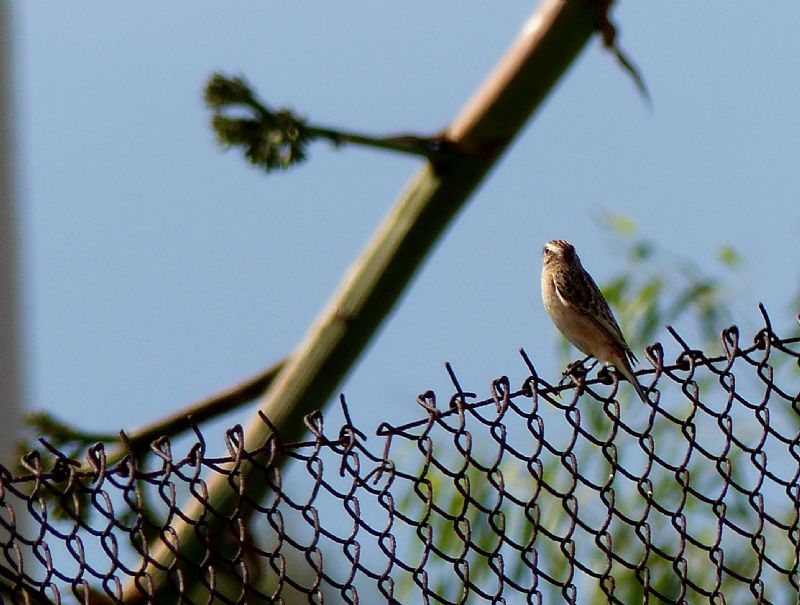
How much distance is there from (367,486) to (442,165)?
2266mm

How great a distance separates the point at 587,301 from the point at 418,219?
0.92 metres

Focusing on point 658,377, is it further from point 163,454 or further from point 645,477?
point 163,454

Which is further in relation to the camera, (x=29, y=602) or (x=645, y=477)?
(x=645, y=477)

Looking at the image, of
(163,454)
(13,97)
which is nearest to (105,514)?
(163,454)

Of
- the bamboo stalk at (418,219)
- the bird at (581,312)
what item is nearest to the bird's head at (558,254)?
the bird at (581,312)

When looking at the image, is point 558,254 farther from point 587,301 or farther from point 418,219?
point 418,219

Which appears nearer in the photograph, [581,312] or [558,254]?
[581,312]

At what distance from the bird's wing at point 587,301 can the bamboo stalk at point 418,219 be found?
2.52 ft

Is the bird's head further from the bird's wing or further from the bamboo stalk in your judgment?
the bamboo stalk

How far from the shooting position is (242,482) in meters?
2.82

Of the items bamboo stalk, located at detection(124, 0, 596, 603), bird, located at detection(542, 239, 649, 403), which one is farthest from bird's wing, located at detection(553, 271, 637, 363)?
bamboo stalk, located at detection(124, 0, 596, 603)

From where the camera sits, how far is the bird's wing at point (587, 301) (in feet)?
17.9

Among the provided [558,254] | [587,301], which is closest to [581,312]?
[587,301]

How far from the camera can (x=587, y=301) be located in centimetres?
561
